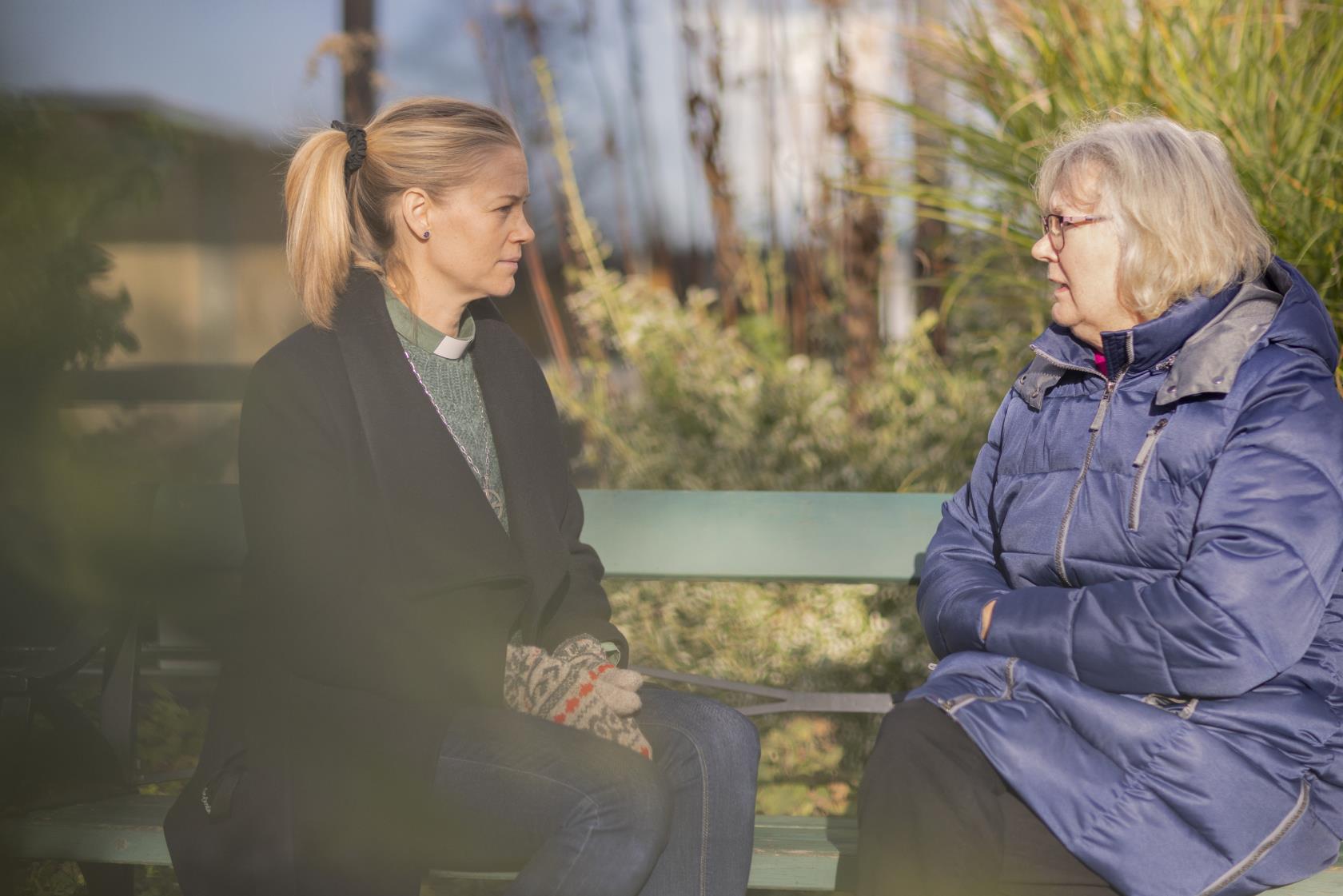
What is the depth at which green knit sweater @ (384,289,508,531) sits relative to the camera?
2.14 metres

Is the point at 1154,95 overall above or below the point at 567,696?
above

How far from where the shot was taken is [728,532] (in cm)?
272

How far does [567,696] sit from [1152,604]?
2.90 feet

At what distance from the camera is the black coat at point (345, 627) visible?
1.87 meters

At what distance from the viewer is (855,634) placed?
3.49 meters

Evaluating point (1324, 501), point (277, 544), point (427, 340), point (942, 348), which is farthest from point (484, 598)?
point (942, 348)

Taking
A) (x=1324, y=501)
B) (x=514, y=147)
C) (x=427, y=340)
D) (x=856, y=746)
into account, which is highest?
(x=514, y=147)

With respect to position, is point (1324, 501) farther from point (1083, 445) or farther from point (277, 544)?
point (277, 544)

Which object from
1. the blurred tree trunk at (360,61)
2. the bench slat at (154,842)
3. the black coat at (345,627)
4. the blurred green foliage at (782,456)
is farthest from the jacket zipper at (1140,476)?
the blurred tree trunk at (360,61)

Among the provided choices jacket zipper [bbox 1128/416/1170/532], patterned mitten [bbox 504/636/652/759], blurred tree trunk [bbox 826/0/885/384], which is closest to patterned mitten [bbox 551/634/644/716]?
patterned mitten [bbox 504/636/652/759]

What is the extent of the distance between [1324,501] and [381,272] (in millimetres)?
1508

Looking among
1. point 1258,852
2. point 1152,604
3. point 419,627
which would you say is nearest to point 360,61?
point 419,627

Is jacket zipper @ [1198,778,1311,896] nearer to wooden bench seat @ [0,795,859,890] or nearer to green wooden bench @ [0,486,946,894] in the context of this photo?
wooden bench seat @ [0,795,859,890]

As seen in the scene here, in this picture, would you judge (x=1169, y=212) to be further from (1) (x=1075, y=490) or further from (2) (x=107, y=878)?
(2) (x=107, y=878)
